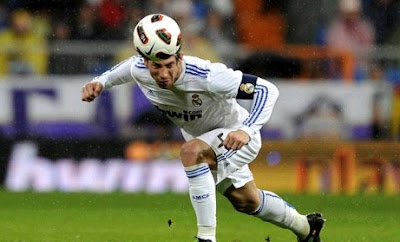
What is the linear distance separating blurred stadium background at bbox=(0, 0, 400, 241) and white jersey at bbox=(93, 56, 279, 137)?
5.68 m

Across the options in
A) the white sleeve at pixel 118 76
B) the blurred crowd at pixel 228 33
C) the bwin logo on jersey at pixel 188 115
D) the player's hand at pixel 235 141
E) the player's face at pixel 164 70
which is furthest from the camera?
the blurred crowd at pixel 228 33

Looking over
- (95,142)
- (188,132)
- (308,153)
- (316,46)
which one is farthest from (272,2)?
(188,132)

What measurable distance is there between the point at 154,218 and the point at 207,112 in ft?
12.5

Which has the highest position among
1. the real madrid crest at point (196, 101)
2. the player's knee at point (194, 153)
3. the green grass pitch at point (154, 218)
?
the real madrid crest at point (196, 101)

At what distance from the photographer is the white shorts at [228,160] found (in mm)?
8023

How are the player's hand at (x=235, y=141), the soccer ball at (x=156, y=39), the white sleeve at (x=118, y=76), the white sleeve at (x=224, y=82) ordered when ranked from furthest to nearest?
the white sleeve at (x=118, y=76), the white sleeve at (x=224, y=82), the soccer ball at (x=156, y=39), the player's hand at (x=235, y=141)

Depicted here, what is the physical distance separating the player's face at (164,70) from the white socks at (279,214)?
1208 millimetres

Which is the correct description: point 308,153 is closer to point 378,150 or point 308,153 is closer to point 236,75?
point 378,150

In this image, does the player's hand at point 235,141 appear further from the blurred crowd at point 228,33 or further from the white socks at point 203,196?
the blurred crowd at point 228,33

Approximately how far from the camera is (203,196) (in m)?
7.72

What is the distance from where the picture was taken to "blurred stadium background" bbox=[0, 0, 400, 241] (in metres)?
14.5

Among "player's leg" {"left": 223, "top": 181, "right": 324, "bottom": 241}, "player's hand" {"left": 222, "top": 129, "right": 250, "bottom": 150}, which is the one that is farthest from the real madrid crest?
"player's hand" {"left": 222, "top": 129, "right": 250, "bottom": 150}

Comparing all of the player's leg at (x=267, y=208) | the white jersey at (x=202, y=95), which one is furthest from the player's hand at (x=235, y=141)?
the player's leg at (x=267, y=208)

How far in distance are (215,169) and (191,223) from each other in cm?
336
